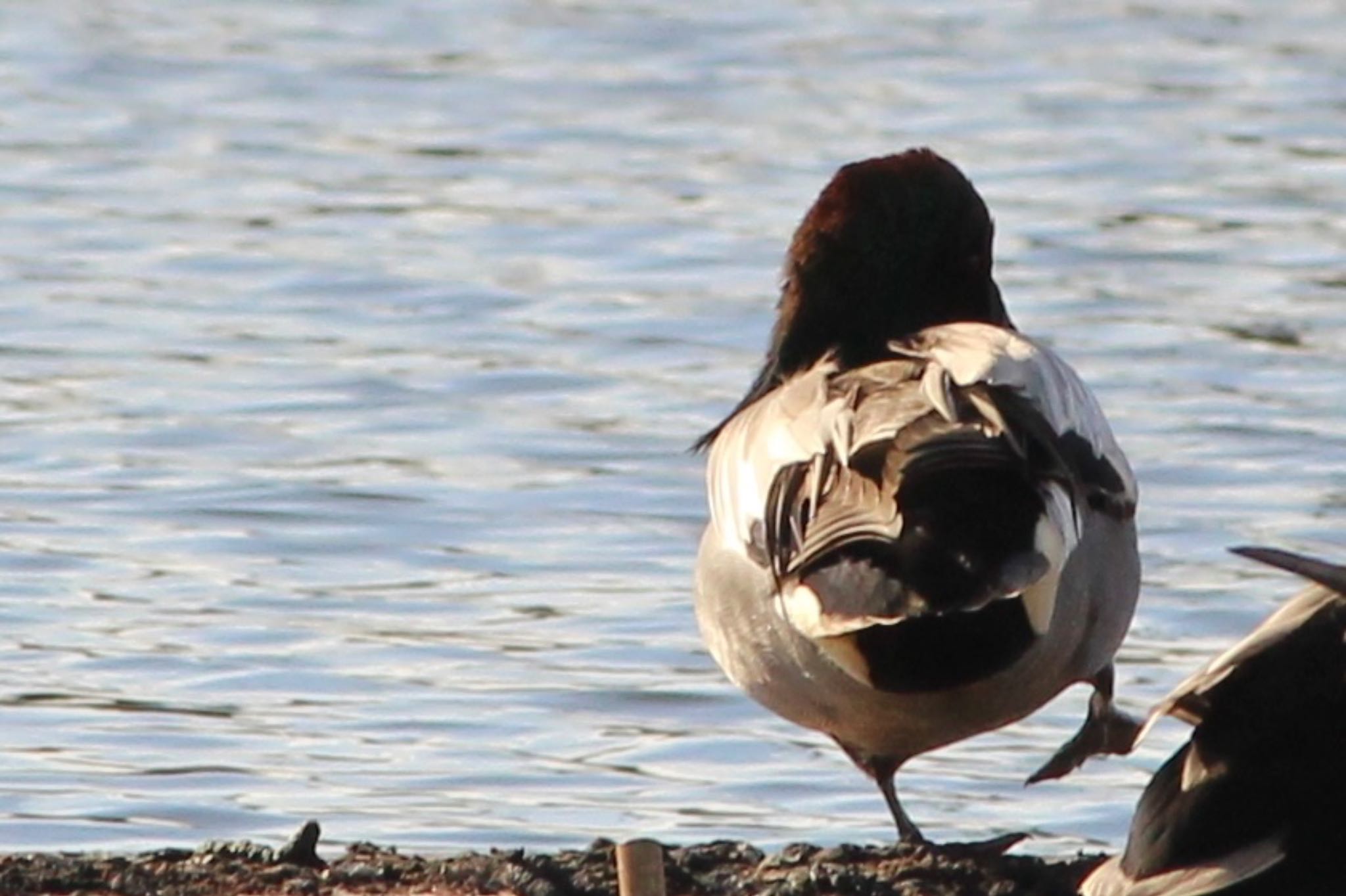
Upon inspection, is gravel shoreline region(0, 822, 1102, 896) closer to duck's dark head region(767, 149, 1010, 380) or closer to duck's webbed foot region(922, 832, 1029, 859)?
duck's webbed foot region(922, 832, 1029, 859)

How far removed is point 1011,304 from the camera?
575 inches

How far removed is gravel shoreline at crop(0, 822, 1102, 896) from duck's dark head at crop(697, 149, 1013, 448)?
1601 mm

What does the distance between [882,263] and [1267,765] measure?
3.01m

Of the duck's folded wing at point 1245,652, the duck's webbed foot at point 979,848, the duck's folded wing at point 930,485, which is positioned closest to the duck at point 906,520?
the duck's folded wing at point 930,485

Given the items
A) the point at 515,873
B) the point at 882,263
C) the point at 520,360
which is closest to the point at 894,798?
the point at 515,873

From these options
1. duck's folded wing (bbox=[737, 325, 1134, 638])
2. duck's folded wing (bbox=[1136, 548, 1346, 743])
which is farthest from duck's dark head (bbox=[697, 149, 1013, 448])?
duck's folded wing (bbox=[1136, 548, 1346, 743])

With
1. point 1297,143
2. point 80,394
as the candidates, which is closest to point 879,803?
point 80,394

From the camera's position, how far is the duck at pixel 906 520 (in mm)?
6461

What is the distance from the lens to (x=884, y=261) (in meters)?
8.36

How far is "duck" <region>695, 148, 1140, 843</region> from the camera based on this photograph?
21.2 ft

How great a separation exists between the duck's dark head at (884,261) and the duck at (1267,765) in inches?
107

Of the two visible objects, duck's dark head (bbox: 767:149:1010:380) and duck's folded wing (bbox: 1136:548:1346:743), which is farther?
duck's dark head (bbox: 767:149:1010:380)

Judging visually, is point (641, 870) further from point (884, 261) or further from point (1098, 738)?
point (884, 261)

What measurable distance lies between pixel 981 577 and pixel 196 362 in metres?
7.63
